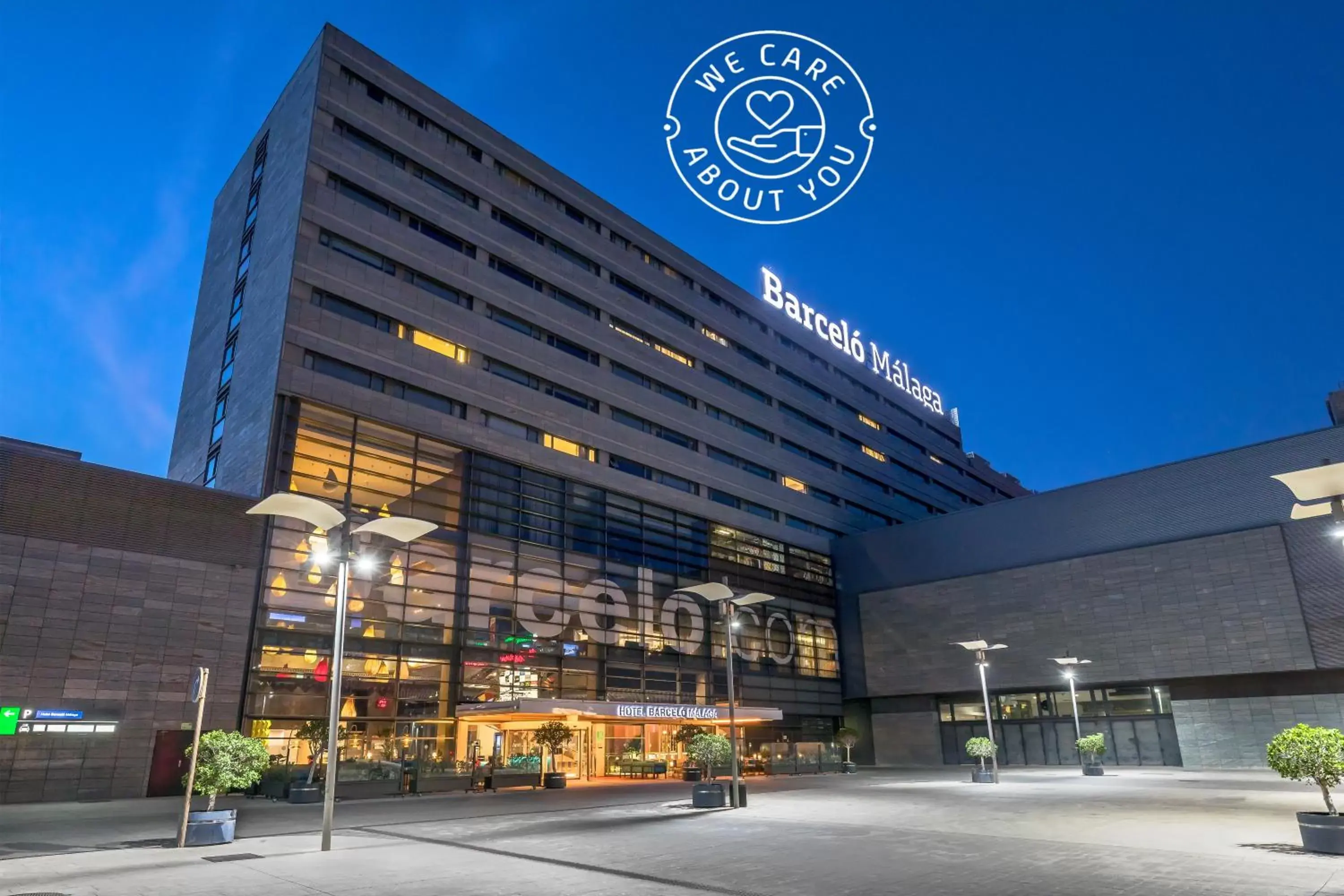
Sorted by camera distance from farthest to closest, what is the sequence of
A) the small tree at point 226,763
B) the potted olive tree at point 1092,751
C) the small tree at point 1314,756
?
the potted olive tree at point 1092,751 < the small tree at point 226,763 < the small tree at point 1314,756

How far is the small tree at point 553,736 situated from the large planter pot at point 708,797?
14.4 metres

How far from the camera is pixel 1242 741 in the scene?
Answer: 4672 centimetres

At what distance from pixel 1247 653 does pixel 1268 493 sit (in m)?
9.39

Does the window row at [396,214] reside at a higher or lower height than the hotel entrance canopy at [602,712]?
higher

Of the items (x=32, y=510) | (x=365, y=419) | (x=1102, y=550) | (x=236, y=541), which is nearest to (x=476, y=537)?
(x=365, y=419)

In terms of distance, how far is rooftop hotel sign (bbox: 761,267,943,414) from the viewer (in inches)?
2894

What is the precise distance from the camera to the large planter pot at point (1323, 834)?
1414cm

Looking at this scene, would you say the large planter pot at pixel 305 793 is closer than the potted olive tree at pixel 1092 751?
Yes

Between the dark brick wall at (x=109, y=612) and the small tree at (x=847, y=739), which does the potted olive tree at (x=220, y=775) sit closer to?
the dark brick wall at (x=109, y=612)

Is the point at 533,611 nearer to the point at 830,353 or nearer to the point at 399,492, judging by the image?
the point at 399,492

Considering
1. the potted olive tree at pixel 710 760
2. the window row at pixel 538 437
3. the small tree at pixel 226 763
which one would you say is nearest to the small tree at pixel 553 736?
the potted olive tree at pixel 710 760

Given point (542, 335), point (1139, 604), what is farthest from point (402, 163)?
point (1139, 604)

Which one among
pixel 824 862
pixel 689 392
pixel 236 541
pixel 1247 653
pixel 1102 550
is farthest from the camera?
pixel 689 392

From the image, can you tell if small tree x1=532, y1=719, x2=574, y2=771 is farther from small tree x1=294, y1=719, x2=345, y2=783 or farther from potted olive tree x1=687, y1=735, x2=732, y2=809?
potted olive tree x1=687, y1=735, x2=732, y2=809
